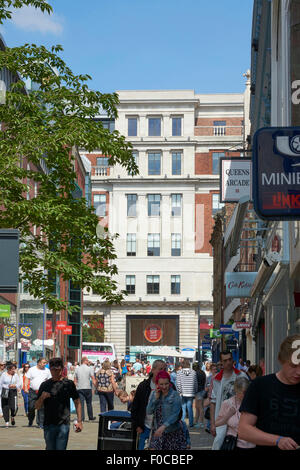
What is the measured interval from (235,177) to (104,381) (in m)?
6.52

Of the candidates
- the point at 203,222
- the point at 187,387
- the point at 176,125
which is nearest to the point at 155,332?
the point at 203,222

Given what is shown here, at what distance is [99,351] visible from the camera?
7988 cm

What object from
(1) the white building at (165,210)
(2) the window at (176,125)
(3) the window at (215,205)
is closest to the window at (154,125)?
(1) the white building at (165,210)

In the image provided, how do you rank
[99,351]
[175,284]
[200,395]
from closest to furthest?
1. [200,395]
2. [99,351]
3. [175,284]

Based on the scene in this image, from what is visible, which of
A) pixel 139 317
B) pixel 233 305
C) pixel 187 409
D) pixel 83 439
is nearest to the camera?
pixel 83 439

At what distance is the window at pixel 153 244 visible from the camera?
3949 inches

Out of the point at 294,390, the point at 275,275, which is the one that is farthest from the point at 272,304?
the point at 294,390

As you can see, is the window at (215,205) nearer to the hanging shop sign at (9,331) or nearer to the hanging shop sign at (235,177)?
the hanging shop sign at (9,331)

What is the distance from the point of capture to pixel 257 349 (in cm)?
3531

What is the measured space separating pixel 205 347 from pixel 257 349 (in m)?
40.1

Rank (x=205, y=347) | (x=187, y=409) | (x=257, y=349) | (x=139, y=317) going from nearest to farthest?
1. (x=187, y=409)
2. (x=257, y=349)
3. (x=205, y=347)
4. (x=139, y=317)

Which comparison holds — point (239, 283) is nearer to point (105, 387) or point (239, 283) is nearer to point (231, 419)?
point (105, 387)

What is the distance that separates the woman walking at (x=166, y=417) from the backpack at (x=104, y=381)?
12.1 m

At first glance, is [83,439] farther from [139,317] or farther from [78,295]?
[139,317]
